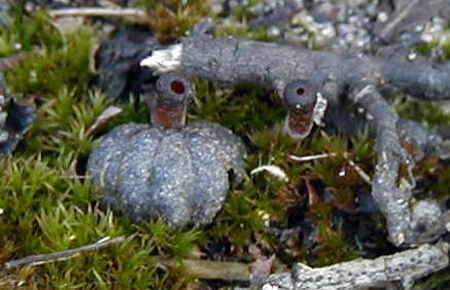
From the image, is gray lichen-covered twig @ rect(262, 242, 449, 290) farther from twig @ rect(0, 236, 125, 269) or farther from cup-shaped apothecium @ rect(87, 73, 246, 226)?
twig @ rect(0, 236, 125, 269)

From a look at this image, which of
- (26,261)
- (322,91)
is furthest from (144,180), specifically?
(322,91)

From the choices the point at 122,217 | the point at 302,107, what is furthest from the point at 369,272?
the point at 122,217

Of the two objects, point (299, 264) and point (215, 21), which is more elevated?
point (215, 21)

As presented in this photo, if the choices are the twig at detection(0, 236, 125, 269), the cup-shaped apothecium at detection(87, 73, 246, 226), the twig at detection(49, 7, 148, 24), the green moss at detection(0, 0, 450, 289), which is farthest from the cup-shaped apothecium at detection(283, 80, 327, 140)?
the twig at detection(49, 7, 148, 24)

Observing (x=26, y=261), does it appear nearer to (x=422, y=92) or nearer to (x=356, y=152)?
(x=356, y=152)

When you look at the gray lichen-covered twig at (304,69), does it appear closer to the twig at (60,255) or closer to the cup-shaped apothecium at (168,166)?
the cup-shaped apothecium at (168,166)

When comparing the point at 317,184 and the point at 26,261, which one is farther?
the point at 317,184

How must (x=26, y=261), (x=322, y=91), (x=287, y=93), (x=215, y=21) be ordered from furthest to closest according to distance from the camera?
(x=215, y=21), (x=322, y=91), (x=287, y=93), (x=26, y=261)

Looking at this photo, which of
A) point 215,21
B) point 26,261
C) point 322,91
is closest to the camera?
point 26,261
